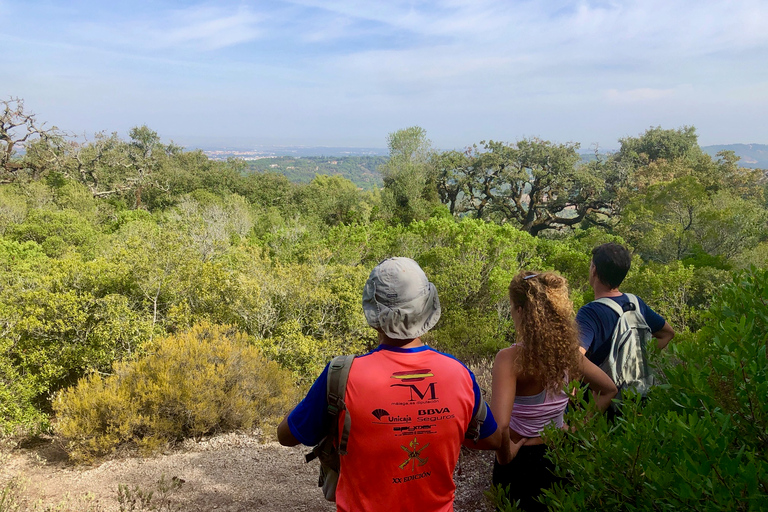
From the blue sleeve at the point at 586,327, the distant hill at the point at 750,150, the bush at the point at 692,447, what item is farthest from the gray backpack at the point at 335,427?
the distant hill at the point at 750,150

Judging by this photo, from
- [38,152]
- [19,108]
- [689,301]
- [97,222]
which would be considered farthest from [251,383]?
[38,152]

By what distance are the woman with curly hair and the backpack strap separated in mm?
334

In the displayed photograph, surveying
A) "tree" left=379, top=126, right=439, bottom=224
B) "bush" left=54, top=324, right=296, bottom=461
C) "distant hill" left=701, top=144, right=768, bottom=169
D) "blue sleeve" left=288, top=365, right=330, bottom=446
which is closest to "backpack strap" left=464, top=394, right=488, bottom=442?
"blue sleeve" left=288, top=365, right=330, bottom=446

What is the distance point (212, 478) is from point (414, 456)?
457cm

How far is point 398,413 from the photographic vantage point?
1.76 m

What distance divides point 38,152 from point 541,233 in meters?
37.6

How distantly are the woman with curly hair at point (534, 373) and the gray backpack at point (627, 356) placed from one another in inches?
23.0

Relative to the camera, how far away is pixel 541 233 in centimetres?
3750

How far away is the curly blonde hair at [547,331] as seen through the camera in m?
2.31

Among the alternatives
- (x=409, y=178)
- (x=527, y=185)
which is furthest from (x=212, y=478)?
(x=527, y=185)

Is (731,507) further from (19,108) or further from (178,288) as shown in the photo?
(19,108)

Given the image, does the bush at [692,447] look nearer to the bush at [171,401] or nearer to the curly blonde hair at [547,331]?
Answer: the curly blonde hair at [547,331]

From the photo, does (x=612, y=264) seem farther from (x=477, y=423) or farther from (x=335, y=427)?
(x=335, y=427)

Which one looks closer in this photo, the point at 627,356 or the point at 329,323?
the point at 627,356
